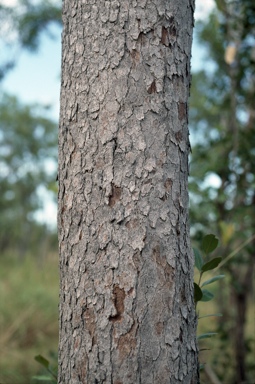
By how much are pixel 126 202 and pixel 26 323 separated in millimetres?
4884

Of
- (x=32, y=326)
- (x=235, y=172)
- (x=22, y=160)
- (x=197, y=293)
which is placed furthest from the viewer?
(x=22, y=160)

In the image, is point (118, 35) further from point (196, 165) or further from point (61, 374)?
point (196, 165)

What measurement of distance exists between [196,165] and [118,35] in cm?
213

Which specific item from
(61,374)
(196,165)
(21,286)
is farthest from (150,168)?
(21,286)

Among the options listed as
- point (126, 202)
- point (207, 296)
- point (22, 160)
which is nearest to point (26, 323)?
point (207, 296)

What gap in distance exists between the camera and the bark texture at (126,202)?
Result: 1.14 meters

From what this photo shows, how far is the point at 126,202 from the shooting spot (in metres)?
1.17

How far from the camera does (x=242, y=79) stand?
347 centimetres

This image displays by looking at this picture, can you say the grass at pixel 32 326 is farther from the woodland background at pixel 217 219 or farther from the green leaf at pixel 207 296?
the green leaf at pixel 207 296

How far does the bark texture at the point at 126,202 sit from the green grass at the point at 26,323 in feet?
9.77

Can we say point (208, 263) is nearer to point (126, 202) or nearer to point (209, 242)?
point (209, 242)

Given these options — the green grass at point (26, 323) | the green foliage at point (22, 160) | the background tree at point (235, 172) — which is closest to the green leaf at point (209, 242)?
the background tree at point (235, 172)

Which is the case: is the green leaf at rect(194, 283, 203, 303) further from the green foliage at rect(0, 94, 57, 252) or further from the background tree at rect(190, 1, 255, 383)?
the green foliage at rect(0, 94, 57, 252)

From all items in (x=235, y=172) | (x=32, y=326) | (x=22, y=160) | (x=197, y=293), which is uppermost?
(x=22, y=160)
